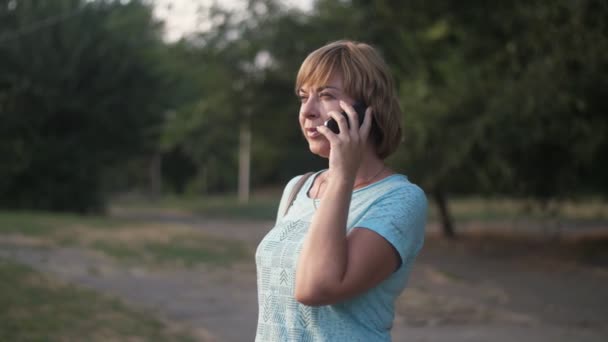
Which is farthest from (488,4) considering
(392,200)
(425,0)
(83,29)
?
(83,29)

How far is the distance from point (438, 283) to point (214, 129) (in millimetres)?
9396

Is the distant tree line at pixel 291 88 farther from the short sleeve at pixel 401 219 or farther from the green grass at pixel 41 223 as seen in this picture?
the short sleeve at pixel 401 219

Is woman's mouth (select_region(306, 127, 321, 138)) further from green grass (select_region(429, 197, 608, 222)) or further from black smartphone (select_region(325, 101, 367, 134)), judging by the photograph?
green grass (select_region(429, 197, 608, 222))

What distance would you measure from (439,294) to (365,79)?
9.24 m

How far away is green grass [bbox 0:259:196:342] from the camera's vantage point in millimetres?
6988

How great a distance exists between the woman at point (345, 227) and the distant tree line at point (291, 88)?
843 centimetres

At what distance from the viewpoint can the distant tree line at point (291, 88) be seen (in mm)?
10984

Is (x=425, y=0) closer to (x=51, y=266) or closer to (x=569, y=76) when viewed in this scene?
(x=569, y=76)

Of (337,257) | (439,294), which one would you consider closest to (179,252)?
(439,294)

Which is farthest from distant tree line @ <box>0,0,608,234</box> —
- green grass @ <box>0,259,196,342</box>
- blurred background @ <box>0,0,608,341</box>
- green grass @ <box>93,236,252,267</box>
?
green grass @ <box>93,236,252,267</box>

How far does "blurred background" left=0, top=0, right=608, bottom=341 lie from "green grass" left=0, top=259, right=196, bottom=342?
35 millimetres

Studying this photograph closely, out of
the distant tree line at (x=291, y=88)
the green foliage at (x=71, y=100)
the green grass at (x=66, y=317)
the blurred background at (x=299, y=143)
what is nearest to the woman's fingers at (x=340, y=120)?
the blurred background at (x=299, y=143)

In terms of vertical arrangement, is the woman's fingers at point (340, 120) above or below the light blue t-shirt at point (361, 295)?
above

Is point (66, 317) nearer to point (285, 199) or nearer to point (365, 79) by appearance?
point (285, 199)
